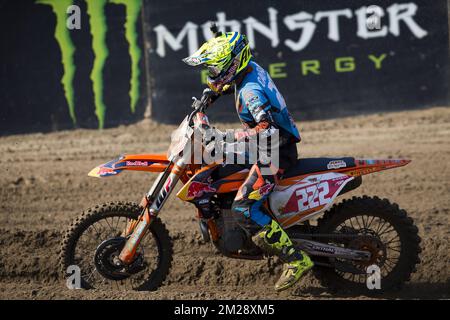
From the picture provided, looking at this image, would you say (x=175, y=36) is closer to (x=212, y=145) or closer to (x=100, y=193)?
(x=100, y=193)

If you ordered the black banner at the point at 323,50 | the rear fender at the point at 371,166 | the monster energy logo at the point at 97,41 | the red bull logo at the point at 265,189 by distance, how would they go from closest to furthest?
the red bull logo at the point at 265,189 → the rear fender at the point at 371,166 → the black banner at the point at 323,50 → the monster energy logo at the point at 97,41

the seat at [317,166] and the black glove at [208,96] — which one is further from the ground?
the black glove at [208,96]

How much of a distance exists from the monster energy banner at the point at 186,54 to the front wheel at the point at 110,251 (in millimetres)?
5600

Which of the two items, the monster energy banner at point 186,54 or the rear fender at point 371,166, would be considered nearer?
the rear fender at point 371,166

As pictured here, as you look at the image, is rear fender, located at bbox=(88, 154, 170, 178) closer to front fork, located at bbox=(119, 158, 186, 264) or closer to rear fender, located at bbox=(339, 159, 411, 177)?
front fork, located at bbox=(119, 158, 186, 264)

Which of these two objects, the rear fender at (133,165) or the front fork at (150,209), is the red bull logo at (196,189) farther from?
the rear fender at (133,165)

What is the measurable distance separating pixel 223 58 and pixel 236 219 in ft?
3.67

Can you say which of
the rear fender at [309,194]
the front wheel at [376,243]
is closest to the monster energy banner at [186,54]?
the front wheel at [376,243]

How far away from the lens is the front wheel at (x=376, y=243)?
4934 millimetres

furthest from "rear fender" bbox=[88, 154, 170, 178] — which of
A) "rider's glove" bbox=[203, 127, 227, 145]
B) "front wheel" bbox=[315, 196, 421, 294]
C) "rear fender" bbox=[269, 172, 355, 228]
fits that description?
"front wheel" bbox=[315, 196, 421, 294]

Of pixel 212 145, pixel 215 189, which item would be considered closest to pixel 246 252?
pixel 215 189

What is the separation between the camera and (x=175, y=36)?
34.2ft

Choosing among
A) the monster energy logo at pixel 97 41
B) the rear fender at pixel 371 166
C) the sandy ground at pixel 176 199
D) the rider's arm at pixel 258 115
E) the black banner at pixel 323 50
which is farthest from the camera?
the monster energy logo at pixel 97 41

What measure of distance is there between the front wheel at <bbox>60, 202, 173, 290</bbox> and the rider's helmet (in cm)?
108
